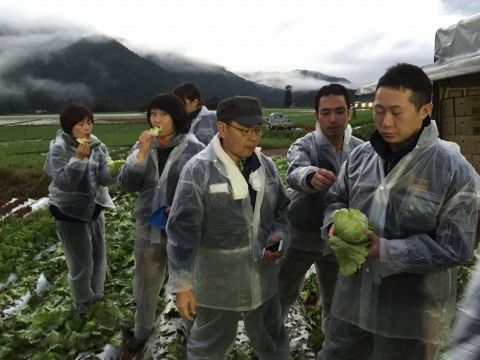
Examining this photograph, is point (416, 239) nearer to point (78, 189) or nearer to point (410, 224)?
point (410, 224)

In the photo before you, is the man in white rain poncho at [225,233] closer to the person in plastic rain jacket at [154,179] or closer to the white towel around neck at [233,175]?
the white towel around neck at [233,175]

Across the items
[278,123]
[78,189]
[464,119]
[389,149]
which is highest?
[278,123]

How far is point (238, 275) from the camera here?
305 cm

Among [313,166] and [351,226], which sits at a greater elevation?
[313,166]

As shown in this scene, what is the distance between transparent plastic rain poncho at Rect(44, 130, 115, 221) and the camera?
4391 mm

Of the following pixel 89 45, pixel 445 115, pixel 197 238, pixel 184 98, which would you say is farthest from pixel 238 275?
pixel 89 45

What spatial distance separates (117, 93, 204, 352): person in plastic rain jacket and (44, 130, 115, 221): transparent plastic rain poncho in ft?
2.02

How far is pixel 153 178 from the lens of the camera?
160 inches

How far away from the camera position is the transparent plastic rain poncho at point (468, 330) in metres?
1.19

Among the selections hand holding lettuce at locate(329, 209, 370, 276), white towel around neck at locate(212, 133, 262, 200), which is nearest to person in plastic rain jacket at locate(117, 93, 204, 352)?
white towel around neck at locate(212, 133, 262, 200)

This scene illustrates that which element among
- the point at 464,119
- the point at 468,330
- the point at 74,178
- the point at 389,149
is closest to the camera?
the point at 468,330

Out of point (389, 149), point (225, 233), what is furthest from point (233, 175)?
point (389, 149)

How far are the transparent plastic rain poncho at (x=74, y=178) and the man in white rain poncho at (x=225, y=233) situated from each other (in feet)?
5.96

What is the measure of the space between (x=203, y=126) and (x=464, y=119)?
13.2 ft
